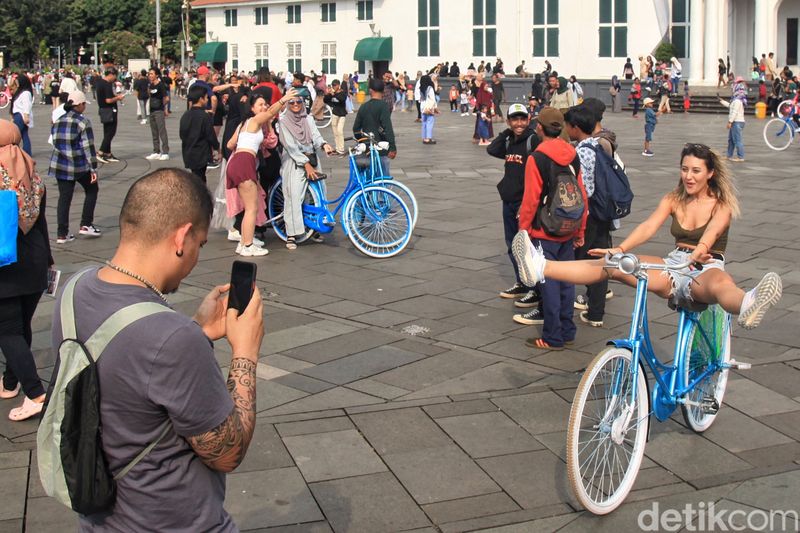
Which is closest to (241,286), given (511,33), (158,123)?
(158,123)

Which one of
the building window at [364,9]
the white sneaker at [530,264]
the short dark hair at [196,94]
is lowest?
the white sneaker at [530,264]

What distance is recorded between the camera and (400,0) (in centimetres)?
5469

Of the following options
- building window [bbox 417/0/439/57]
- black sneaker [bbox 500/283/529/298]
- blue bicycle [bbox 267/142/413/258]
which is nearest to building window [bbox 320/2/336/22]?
building window [bbox 417/0/439/57]

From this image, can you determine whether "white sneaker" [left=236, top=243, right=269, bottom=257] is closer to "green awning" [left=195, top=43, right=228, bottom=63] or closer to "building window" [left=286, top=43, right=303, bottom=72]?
"building window" [left=286, top=43, right=303, bottom=72]

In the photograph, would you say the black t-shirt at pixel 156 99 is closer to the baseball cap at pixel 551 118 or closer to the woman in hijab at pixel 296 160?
the woman in hijab at pixel 296 160

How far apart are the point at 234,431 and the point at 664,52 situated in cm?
4376

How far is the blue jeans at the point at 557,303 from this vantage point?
693 centimetres

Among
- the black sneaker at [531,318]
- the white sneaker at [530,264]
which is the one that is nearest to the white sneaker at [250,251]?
the black sneaker at [531,318]

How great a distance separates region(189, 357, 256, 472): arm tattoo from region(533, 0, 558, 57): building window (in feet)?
156

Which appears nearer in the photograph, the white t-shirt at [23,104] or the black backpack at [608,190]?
the black backpack at [608,190]

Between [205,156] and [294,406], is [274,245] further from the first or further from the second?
[294,406]

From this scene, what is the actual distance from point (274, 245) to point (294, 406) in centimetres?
527

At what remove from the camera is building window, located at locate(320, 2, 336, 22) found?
58812mm

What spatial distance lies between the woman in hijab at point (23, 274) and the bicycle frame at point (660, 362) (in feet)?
10.3
